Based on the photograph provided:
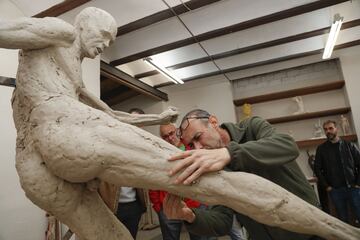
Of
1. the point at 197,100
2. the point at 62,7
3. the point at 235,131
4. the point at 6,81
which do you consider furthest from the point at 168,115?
the point at 197,100

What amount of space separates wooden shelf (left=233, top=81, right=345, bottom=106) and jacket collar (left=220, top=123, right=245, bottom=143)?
3467 millimetres

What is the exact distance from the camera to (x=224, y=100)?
4.63 meters

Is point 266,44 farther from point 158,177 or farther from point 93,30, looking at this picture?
point 158,177

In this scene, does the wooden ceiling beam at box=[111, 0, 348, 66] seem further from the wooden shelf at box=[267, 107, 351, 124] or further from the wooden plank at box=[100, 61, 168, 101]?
the wooden shelf at box=[267, 107, 351, 124]

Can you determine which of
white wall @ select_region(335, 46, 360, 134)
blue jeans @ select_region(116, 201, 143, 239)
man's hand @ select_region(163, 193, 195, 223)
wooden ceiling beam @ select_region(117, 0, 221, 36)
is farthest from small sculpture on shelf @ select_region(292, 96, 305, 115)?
man's hand @ select_region(163, 193, 195, 223)

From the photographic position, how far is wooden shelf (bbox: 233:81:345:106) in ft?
13.5

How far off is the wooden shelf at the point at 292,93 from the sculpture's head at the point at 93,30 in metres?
3.77

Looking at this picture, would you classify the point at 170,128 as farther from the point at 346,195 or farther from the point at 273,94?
the point at 273,94

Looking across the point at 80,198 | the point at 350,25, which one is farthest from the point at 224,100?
the point at 80,198

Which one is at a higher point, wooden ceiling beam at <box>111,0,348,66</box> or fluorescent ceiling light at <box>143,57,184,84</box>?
wooden ceiling beam at <box>111,0,348,66</box>

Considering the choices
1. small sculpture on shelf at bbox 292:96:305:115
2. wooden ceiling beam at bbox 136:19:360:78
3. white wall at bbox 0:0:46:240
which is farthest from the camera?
small sculpture on shelf at bbox 292:96:305:115

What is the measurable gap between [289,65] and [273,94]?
0.50 metres

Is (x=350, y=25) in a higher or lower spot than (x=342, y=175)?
higher

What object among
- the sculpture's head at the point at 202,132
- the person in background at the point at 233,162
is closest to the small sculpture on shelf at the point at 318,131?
the person in background at the point at 233,162
